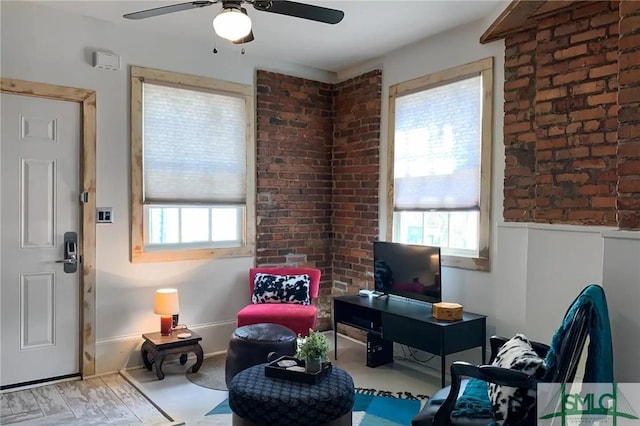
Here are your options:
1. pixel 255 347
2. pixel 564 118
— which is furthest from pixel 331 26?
pixel 255 347

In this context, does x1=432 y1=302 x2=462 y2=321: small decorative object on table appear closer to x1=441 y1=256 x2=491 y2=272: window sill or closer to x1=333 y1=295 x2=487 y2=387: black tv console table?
x1=333 y1=295 x2=487 y2=387: black tv console table

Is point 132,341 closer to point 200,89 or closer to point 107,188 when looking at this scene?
point 107,188

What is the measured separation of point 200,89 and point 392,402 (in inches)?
120

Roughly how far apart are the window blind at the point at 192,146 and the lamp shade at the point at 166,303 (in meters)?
0.80

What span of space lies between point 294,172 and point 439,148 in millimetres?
1557

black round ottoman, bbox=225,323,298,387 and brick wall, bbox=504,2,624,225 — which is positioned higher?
brick wall, bbox=504,2,624,225

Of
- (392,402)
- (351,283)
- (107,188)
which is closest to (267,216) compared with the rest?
(351,283)

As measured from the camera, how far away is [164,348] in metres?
3.70

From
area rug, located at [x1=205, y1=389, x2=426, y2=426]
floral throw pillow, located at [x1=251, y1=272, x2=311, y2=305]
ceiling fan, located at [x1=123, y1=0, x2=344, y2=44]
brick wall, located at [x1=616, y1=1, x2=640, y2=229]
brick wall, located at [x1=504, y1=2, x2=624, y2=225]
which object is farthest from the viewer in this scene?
floral throw pillow, located at [x1=251, y1=272, x2=311, y2=305]

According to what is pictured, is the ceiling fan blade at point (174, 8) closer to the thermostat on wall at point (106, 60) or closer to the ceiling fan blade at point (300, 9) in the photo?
the ceiling fan blade at point (300, 9)

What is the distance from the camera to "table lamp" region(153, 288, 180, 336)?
152 inches

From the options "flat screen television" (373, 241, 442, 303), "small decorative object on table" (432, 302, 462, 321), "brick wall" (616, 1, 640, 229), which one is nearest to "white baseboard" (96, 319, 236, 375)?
"flat screen television" (373, 241, 442, 303)

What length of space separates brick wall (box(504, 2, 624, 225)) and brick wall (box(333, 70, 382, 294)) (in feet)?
4.75

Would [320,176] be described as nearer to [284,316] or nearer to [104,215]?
[284,316]
